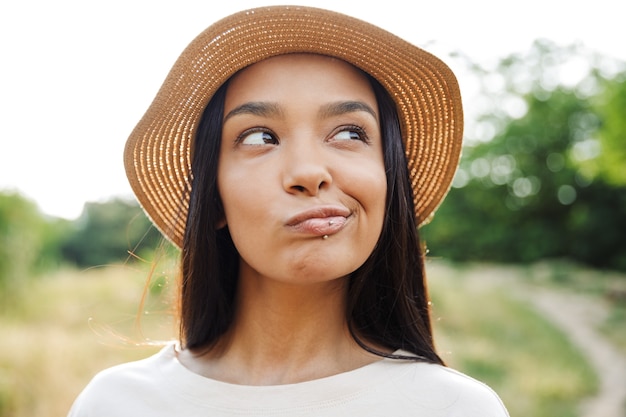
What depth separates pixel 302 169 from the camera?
5.59 feet

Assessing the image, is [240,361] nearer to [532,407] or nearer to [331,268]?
[331,268]

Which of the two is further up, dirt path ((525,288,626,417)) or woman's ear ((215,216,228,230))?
woman's ear ((215,216,228,230))

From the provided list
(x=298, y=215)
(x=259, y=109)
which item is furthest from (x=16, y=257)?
(x=298, y=215)

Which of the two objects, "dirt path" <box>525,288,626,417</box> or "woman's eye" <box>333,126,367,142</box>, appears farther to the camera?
"dirt path" <box>525,288,626,417</box>

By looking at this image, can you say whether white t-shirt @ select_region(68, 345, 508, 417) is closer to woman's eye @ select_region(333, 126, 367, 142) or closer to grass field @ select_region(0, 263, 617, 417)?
woman's eye @ select_region(333, 126, 367, 142)

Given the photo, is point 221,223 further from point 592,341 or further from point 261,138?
point 592,341

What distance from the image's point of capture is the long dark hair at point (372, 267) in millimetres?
1948

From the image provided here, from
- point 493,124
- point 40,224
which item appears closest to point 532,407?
point 40,224

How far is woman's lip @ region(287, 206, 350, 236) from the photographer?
5.55 feet

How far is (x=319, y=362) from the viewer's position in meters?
1.92

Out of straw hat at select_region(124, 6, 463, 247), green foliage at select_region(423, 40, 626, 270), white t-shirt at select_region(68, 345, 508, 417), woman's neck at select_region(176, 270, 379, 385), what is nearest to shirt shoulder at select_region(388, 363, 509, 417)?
white t-shirt at select_region(68, 345, 508, 417)

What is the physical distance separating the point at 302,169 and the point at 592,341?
10.1m

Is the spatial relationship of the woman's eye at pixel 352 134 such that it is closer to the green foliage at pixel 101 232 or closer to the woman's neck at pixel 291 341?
the woman's neck at pixel 291 341

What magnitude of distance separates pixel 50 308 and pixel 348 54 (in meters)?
7.28
